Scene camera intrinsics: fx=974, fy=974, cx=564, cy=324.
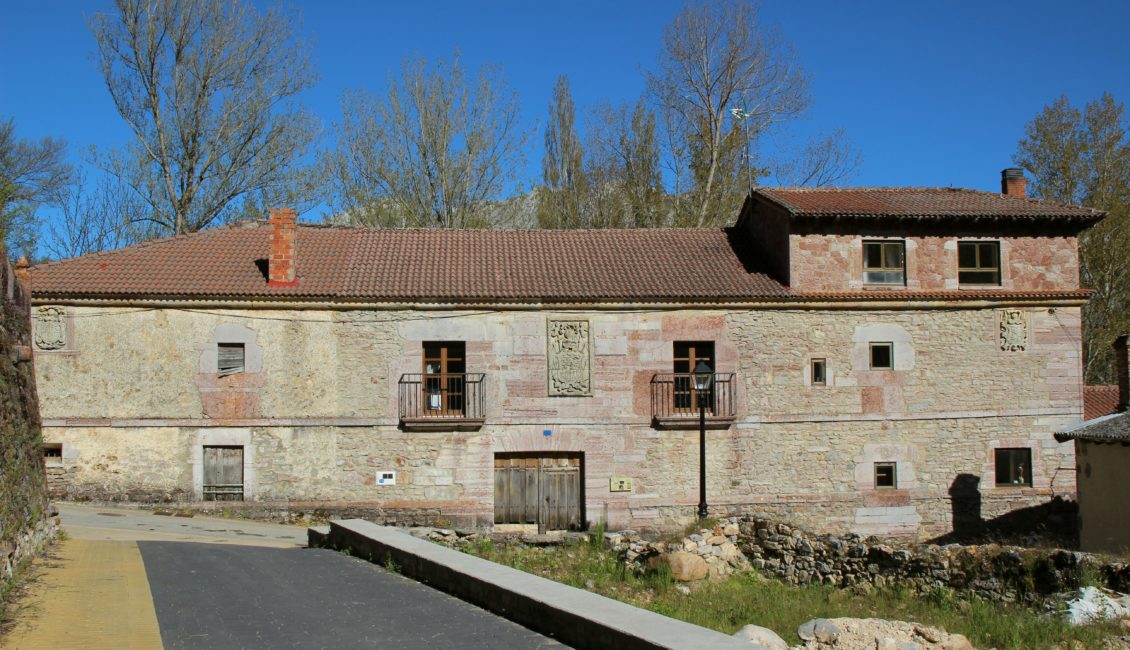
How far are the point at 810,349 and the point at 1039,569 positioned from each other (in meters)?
8.87

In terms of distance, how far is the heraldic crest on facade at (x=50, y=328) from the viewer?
1898 cm

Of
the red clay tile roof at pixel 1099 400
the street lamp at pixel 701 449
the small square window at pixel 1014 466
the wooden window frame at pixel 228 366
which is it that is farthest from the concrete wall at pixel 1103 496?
the wooden window frame at pixel 228 366

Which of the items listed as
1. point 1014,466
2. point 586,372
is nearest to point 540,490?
point 586,372

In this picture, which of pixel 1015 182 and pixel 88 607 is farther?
pixel 1015 182

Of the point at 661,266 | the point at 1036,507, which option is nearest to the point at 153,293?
the point at 661,266

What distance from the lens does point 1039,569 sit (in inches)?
481

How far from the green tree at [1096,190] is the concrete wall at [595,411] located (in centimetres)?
1368

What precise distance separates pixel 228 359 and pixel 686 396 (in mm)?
9368

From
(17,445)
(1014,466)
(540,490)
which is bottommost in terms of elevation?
(540,490)

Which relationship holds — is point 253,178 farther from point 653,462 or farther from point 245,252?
point 653,462

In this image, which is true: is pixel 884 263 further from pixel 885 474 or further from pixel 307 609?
pixel 307 609

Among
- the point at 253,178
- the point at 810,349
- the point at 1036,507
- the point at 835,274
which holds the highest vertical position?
the point at 253,178

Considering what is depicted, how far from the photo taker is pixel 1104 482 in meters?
16.7

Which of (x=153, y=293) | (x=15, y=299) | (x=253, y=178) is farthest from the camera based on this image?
(x=253, y=178)
